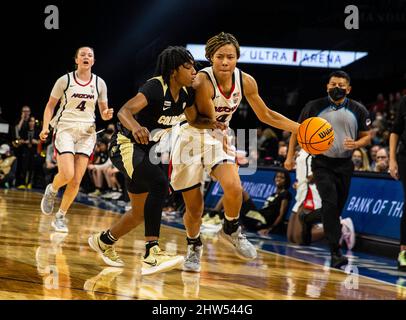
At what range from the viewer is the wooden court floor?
180 inches

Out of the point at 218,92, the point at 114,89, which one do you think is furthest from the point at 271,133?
the point at 218,92

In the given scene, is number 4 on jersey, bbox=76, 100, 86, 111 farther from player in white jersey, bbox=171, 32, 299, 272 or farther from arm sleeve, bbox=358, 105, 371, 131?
arm sleeve, bbox=358, 105, 371, 131

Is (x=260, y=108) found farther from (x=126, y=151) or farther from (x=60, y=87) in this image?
(x=60, y=87)

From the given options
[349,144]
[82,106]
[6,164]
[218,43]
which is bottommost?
[6,164]

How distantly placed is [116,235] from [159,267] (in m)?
0.74

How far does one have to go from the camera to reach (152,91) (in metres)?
5.11

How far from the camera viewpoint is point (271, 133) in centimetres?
1466

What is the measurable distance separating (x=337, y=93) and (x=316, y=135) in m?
1.51

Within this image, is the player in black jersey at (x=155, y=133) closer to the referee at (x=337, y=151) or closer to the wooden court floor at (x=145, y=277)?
the wooden court floor at (x=145, y=277)

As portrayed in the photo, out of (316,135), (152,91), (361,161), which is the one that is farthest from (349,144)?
(361,161)

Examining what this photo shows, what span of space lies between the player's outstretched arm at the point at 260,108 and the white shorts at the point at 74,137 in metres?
3.05

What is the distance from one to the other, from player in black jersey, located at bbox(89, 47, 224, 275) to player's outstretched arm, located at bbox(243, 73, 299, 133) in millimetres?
461

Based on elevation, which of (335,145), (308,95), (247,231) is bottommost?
(247,231)
